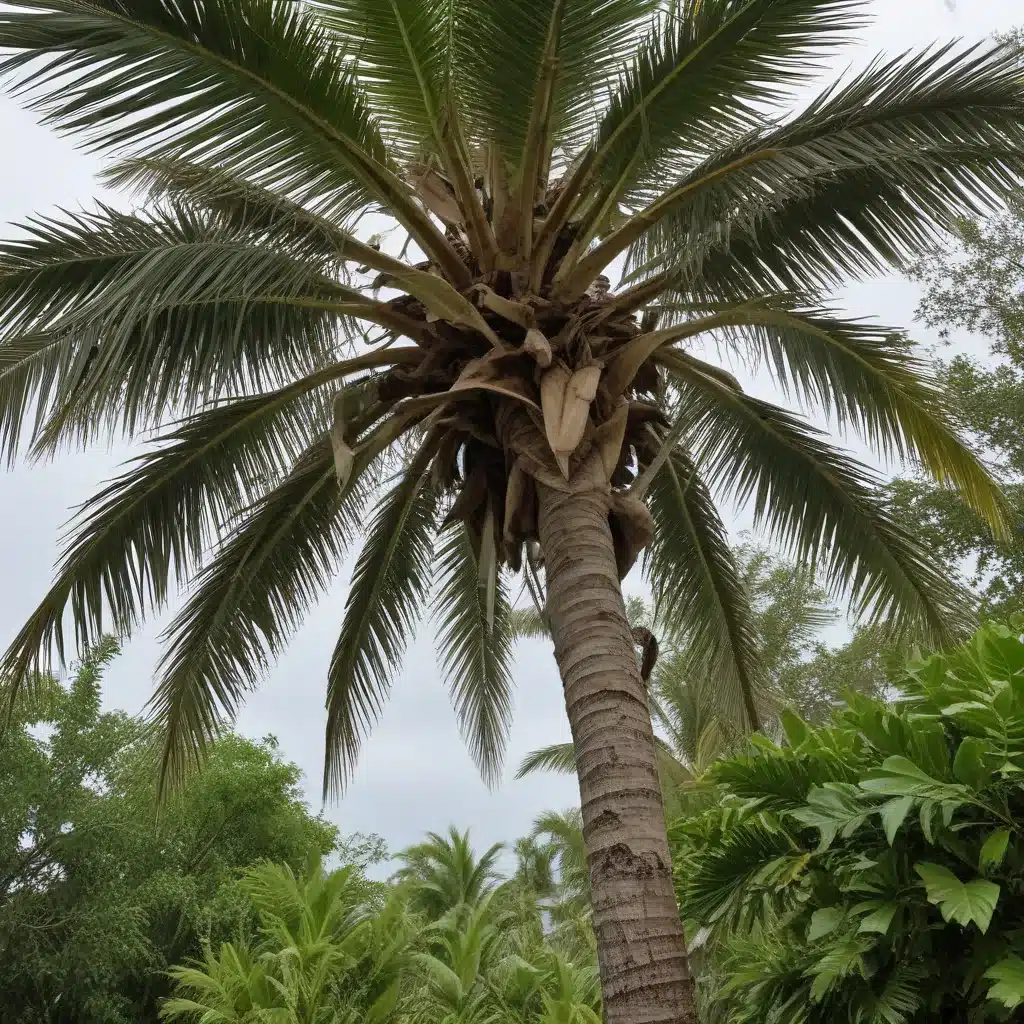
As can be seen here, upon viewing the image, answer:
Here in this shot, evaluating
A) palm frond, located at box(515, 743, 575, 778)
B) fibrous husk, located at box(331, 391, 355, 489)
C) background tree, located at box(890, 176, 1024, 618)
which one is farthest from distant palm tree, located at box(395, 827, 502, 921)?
fibrous husk, located at box(331, 391, 355, 489)

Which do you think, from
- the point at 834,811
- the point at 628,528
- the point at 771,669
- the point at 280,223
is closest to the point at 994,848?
the point at 834,811

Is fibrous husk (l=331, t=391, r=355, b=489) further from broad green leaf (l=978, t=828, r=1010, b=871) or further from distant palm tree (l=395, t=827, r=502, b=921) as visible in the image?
distant palm tree (l=395, t=827, r=502, b=921)

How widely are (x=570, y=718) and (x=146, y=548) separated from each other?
9.77 feet

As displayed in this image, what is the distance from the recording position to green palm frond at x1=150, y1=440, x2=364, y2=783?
575 centimetres

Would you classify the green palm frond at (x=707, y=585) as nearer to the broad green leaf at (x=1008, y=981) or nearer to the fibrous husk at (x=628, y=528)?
the fibrous husk at (x=628, y=528)

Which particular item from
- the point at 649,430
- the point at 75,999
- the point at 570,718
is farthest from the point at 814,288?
the point at 75,999

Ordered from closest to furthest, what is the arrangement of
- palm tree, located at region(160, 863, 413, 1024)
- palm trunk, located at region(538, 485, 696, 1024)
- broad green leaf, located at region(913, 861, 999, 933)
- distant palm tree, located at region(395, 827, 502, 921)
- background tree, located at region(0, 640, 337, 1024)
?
broad green leaf, located at region(913, 861, 999, 933) < palm trunk, located at region(538, 485, 696, 1024) < palm tree, located at region(160, 863, 413, 1024) < background tree, located at region(0, 640, 337, 1024) < distant palm tree, located at region(395, 827, 502, 921)

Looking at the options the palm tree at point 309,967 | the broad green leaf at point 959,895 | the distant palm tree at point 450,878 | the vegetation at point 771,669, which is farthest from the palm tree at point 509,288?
the distant palm tree at point 450,878

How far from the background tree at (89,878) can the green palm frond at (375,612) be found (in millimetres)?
8575

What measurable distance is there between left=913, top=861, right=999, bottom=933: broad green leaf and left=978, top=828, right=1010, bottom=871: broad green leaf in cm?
5

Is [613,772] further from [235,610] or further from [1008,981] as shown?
[235,610]

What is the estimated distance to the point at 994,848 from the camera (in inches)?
88.8

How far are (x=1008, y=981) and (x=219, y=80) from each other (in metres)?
4.02

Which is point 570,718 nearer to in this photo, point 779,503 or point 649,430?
point 649,430
